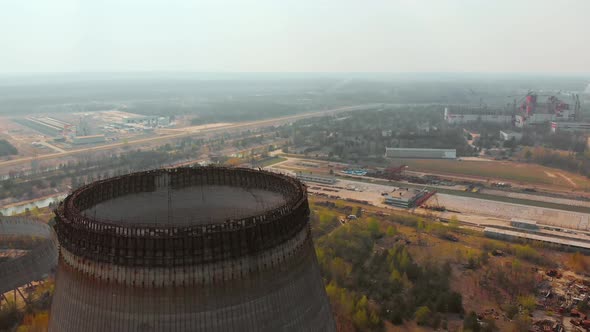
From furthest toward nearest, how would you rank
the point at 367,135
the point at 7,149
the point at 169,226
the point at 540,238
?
the point at 367,135 < the point at 7,149 < the point at 540,238 < the point at 169,226

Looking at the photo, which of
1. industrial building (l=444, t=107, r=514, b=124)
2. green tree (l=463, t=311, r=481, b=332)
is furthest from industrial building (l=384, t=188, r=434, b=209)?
industrial building (l=444, t=107, r=514, b=124)

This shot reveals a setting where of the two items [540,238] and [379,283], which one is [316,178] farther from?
[379,283]

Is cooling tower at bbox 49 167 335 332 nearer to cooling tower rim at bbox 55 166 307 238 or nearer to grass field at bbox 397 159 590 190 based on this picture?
cooling tower rim at bbox 55 166 307 238

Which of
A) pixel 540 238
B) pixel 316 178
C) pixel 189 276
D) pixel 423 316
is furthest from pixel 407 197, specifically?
pixel 189 276

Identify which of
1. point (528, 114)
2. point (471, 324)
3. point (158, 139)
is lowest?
point (471, 324)

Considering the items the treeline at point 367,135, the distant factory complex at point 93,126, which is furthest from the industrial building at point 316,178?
the distant factory complex at point 93,126

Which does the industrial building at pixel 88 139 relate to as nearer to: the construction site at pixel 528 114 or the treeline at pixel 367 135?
the treeline at pixel 367 135
